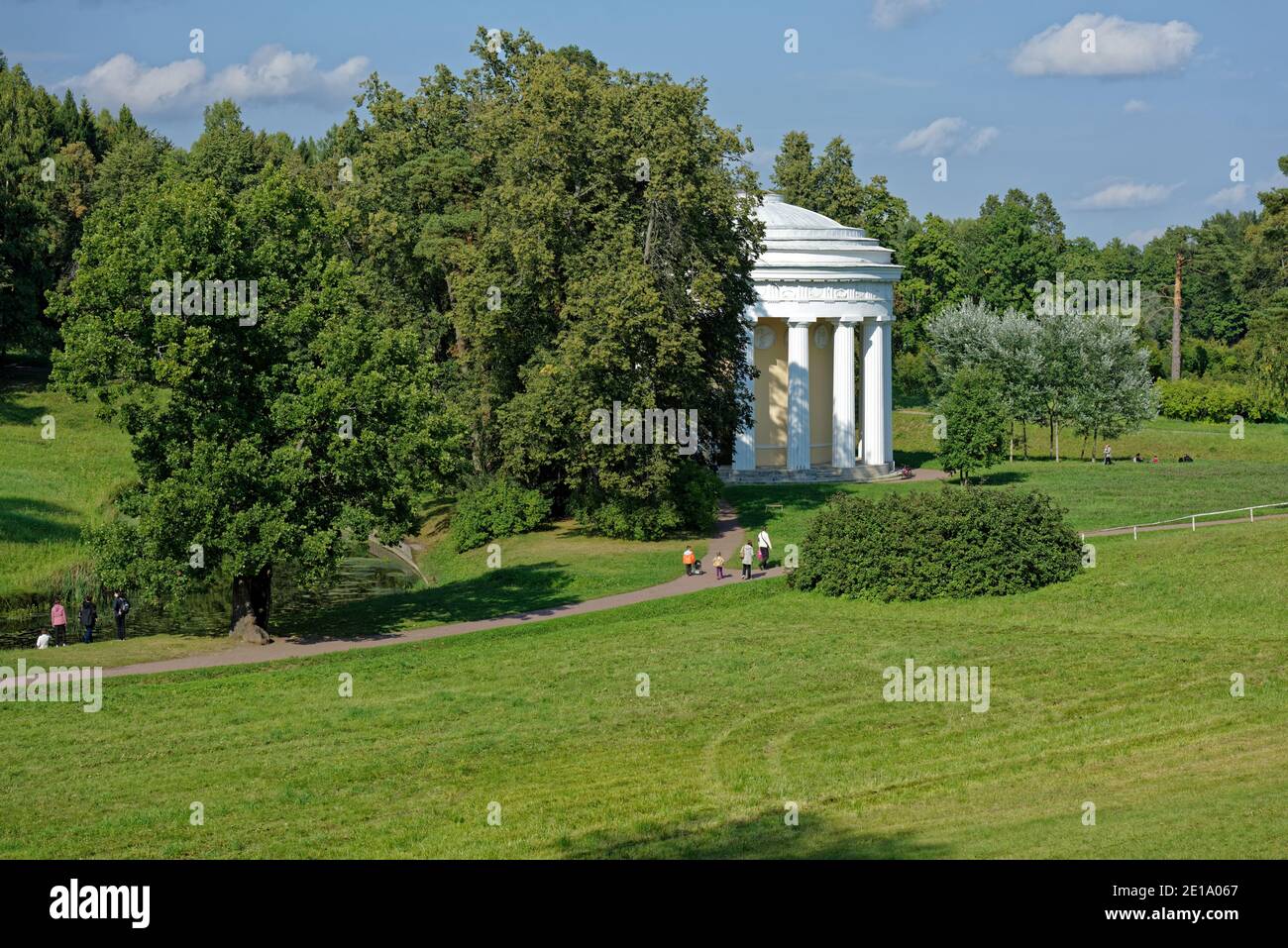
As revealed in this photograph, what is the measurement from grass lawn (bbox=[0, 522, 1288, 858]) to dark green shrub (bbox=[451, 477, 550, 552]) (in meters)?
16.7

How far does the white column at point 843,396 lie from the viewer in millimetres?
69875

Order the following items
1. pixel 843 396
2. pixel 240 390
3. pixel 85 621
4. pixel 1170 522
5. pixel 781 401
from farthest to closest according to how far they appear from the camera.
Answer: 1. pixel 781 401
2. pixel 843 396
3. pixel 1170 522
4. pixel 85 621
5. pixel 240 390

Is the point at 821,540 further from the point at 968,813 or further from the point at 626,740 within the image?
the point at 968,813

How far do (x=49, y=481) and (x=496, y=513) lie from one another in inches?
792

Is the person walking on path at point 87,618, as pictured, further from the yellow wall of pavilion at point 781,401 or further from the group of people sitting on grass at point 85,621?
the yellow wall of pavilion at point 781,401

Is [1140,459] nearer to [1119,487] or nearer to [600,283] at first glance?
[1119,487]

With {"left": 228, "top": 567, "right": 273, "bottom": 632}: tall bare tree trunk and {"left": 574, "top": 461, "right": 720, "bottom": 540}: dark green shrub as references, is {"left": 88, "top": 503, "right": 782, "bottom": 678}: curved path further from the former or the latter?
{"left": 574, "top": 461, "right": 720, "bottom": 540}: dark green shrub

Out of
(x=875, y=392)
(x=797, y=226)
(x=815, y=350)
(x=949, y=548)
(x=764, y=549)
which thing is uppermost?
(x=797, y=226)

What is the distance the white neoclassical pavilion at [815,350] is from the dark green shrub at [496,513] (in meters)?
15.1

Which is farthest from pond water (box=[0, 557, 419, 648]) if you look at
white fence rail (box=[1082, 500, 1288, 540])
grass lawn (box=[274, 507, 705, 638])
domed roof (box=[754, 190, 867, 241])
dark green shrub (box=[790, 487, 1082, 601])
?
domed roof (box=[754, 190, 867, 241])

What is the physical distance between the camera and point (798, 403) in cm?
6812

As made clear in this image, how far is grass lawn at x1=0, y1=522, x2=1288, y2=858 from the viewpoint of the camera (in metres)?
19.6

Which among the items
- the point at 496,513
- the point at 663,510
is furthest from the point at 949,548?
the point at 496,513
